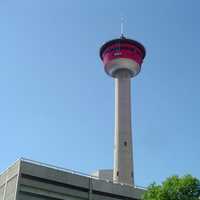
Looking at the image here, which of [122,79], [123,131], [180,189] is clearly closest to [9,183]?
[180,189]

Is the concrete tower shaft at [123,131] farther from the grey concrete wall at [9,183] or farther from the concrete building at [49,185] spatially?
the grey concrete wall at [9,183]

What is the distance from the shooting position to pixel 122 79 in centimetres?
10369

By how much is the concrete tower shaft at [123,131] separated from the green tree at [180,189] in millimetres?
44237

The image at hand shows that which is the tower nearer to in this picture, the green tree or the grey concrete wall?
the grey concrete wall

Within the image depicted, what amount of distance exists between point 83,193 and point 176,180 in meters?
24.0

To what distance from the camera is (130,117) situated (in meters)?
97.3

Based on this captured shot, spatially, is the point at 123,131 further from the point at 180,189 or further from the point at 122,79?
the point at 180,189

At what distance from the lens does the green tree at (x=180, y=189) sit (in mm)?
43391

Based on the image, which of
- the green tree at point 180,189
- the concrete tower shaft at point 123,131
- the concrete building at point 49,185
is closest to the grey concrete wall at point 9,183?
the concrete building at point 49,185

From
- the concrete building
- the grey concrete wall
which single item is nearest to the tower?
the concrete building

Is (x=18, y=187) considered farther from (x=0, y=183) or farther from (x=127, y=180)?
(x=127, y=180)

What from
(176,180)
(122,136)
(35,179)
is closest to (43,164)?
(35,179)

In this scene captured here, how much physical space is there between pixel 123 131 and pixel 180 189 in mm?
51140

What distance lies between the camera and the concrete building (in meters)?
61.6
